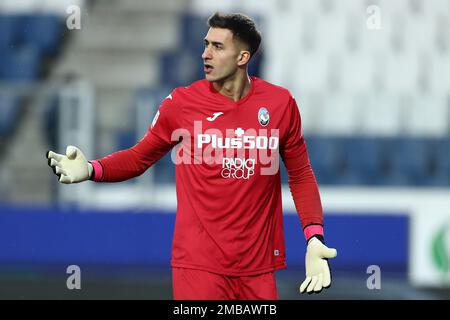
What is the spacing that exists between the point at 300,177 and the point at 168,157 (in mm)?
6127

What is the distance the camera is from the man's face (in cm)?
498

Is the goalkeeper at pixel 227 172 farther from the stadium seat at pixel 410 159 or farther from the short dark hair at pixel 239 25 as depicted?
the stadium seat at pixel 410 159

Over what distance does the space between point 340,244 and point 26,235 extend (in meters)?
2.96

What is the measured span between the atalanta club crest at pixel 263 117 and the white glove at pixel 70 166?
79cm

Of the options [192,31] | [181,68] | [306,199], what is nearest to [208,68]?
[306,199]

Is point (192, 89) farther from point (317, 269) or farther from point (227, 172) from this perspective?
point (317, 269)

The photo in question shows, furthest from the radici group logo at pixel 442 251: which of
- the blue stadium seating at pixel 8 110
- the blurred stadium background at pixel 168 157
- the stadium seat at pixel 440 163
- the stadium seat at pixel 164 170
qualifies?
the blue stadium seating at pixel 8 110

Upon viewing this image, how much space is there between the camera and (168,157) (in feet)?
36.7

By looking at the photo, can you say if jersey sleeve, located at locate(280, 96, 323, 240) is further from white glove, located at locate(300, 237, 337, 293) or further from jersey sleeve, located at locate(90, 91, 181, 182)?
jersey sleeve, located at locate(90, 91, 181, 182)

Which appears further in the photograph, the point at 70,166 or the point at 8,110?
the point at 8,110

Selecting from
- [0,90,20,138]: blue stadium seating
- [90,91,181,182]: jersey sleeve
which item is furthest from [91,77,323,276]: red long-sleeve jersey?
[0,90,20,138]: blue stadium seating

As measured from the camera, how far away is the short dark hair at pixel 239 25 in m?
4.99
